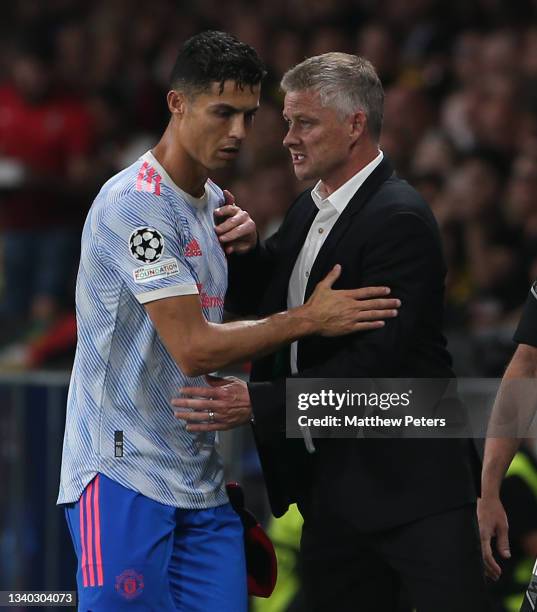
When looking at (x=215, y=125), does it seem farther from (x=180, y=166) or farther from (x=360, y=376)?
(x=360, y=376)

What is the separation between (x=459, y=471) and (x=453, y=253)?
3.69 metres

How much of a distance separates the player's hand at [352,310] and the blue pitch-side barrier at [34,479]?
7.20 ft

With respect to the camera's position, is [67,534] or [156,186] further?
[67,534]

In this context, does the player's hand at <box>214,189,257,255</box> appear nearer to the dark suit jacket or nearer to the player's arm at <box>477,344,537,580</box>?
the dark suit jacket

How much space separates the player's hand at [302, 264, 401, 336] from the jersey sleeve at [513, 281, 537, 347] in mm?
421

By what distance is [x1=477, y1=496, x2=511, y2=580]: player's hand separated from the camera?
13.5ft

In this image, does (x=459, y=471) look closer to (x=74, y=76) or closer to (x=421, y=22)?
(x=421, y=22)

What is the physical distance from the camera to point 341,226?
4051 mm

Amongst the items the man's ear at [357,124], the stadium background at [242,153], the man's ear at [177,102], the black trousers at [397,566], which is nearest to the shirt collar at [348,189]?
the man's ear at [357,124]

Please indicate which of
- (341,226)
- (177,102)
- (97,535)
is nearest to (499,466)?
(341,226)

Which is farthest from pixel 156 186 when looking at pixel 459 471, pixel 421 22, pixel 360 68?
pixel 421 22

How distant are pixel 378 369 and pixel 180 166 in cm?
80

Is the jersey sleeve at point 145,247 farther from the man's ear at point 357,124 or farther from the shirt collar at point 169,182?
the man's ear at point 357,124

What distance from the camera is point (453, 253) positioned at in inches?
300
